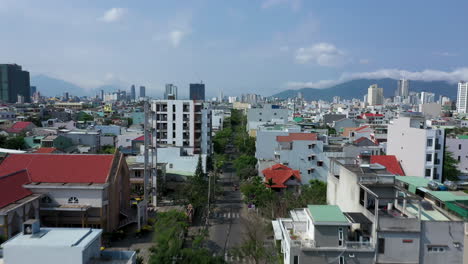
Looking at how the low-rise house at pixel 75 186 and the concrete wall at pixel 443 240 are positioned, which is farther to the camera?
the low-rise house at pixel 75 186

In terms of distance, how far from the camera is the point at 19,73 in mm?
150875

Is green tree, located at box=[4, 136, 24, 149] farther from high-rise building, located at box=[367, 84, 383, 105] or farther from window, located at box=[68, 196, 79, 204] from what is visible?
high-rise building, located at box=[367, 84, 383, 105]

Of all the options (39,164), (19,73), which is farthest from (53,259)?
(19,73)

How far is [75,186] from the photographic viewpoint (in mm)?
21125

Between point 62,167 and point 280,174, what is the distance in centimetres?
1709

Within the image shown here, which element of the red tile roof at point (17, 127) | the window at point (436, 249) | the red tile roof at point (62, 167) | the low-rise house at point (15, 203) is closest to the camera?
the window at point (436, 249)

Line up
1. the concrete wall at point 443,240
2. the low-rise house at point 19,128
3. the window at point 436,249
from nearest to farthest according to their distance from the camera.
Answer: the concrete wall at point 443,240 → the window at point 436,249 → the low-rise house at point 19,128

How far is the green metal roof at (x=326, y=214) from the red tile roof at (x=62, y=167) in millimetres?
13088

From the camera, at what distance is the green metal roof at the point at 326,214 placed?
13531 millimetres

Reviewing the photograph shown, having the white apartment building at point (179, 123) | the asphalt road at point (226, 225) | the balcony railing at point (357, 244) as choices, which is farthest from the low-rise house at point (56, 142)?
the balcony railing at point (357, 244)

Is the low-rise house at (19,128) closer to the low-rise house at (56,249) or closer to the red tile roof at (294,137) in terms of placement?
the red tile roof at (294,137)

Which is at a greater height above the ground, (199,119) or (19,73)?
(19,73)

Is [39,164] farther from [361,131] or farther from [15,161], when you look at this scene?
[361,131]

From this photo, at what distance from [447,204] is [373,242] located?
381 cm
